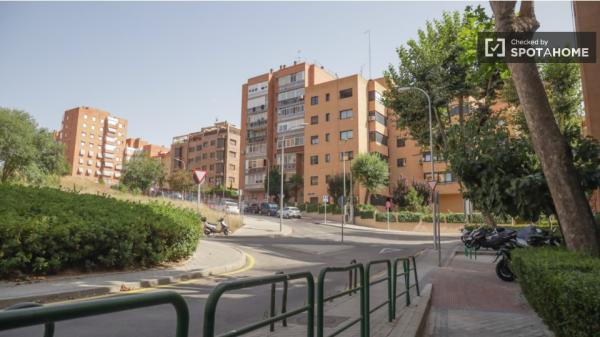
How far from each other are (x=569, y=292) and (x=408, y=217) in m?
39.0

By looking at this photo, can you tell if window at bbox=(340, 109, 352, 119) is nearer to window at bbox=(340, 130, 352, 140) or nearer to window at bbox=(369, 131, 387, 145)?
window at bbox=(340, 130, 352, 140)

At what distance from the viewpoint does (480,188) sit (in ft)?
33.1

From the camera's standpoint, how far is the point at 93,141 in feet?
389

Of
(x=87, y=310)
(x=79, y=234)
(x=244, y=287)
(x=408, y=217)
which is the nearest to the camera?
(x=87, y=310)

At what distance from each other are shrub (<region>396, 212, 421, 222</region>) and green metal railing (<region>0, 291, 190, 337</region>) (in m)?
41.7

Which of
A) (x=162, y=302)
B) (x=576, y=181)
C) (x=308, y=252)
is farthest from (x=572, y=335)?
(x=308, y=252)

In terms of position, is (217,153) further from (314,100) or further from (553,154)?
(553,154)

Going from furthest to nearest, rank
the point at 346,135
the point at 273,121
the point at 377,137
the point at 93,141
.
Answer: the point at 93,141, the point at 273,121, the point at 377,137, the point at 346,135

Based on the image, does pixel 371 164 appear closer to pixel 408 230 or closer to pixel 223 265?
pixel 408 230

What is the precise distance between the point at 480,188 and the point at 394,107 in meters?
16.0

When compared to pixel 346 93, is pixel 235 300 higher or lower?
lower

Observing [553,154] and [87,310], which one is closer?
[87,310]

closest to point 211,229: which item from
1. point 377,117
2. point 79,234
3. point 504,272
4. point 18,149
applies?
point 79,234

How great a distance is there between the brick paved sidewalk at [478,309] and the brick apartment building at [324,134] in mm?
37583
